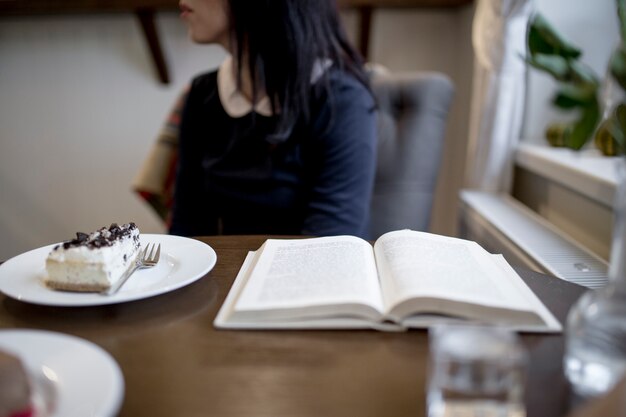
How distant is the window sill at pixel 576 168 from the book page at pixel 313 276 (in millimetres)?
626

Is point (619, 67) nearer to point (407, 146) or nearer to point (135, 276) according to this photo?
point (135, 276)

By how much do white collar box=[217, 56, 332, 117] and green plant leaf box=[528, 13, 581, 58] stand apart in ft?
2.52

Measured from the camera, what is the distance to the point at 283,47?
4.11 ft

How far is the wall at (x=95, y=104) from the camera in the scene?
2176 mm

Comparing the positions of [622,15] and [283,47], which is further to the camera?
[283,47]

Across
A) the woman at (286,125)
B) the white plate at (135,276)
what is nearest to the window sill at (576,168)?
the woman at (286,125)

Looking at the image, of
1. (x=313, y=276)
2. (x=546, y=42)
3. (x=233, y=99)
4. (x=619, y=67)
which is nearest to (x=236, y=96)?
(x=233, y=99)

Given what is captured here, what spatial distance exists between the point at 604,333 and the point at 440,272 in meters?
0.20

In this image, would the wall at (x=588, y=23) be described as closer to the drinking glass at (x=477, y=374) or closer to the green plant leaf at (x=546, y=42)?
the green plant leaf at (x=546, y=42)

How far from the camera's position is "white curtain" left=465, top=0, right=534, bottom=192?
145 centimetres

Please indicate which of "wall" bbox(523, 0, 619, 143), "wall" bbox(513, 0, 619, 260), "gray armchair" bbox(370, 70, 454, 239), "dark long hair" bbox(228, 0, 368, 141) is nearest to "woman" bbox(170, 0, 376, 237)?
"dark long hair" bbox(228, 0, 368, 141)

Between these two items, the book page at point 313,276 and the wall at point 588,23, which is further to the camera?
the wall at point 588,23

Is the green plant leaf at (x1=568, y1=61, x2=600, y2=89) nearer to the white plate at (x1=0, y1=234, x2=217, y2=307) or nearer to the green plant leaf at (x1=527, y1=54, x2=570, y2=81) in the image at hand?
the green plant leaf at (x1=527, y1=54, x2=570, y2=81)

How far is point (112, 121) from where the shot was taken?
236 cm
